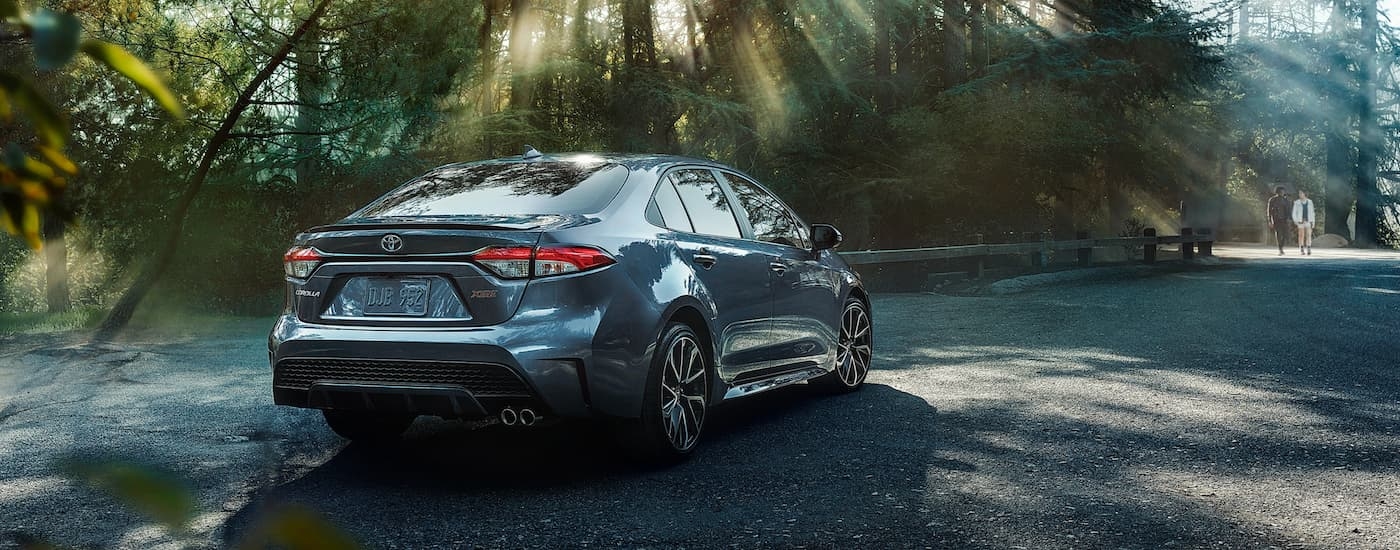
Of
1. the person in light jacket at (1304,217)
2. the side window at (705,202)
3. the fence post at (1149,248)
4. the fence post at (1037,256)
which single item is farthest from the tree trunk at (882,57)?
the side window at (705,202)

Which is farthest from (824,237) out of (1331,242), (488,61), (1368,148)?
(1368,148)

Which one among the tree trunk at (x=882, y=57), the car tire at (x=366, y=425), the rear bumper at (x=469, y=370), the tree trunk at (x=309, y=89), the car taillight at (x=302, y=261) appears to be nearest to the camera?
the rear bumper at (x=469, y=370)

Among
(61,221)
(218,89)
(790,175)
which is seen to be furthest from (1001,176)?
(61,221)

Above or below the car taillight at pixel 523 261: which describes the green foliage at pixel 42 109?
above

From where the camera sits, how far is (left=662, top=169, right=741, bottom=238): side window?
23.6ft

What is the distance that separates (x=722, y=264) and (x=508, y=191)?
4.03 feet

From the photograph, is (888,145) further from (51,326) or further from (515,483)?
(515,483)

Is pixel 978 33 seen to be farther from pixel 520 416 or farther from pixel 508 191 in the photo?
pixel 520 416

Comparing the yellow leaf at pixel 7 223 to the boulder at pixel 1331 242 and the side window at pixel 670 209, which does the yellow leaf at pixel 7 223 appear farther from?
the boulder at pixel 1331 242

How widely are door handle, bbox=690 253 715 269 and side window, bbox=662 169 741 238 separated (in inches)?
7.9

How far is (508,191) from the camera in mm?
6699

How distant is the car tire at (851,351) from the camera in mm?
9031

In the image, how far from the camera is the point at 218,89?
699 inches

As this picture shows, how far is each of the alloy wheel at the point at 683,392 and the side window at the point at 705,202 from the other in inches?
29.6
